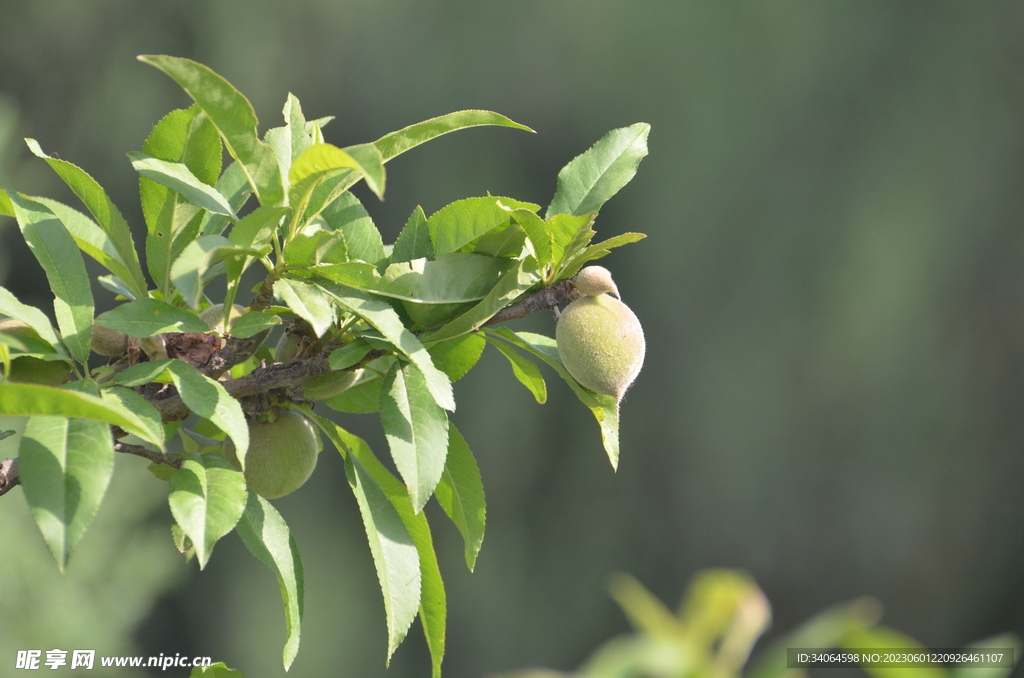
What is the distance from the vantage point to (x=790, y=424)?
1.60m

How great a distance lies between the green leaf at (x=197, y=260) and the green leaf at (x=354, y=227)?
51mm

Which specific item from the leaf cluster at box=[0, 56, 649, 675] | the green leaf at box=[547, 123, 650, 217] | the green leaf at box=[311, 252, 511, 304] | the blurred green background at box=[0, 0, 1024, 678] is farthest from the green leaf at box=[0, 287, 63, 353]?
the blurred green background at box=[0, 0, 1024, 678]

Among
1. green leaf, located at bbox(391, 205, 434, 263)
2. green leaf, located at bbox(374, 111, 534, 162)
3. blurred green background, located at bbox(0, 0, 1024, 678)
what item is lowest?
blurred green background, located at bbox(0, 0, 1024, 678)

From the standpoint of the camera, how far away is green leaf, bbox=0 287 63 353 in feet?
0.99

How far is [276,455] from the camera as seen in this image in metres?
0.36

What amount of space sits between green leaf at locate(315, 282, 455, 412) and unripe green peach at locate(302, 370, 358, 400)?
0.05m

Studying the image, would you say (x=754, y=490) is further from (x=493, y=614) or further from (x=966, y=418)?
(x=493, y=614)

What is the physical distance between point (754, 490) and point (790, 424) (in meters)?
0.15

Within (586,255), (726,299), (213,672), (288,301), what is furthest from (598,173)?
(726,299)

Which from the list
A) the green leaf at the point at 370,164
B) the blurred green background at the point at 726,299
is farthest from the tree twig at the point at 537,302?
the blurred green background at the point at 726,299

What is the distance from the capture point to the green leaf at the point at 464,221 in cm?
33

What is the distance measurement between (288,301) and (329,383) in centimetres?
6

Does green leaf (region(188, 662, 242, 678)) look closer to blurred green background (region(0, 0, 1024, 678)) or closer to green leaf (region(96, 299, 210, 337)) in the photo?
green leaf (region(96, 299, 210, 337))

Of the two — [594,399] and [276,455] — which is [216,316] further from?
[594,399]
